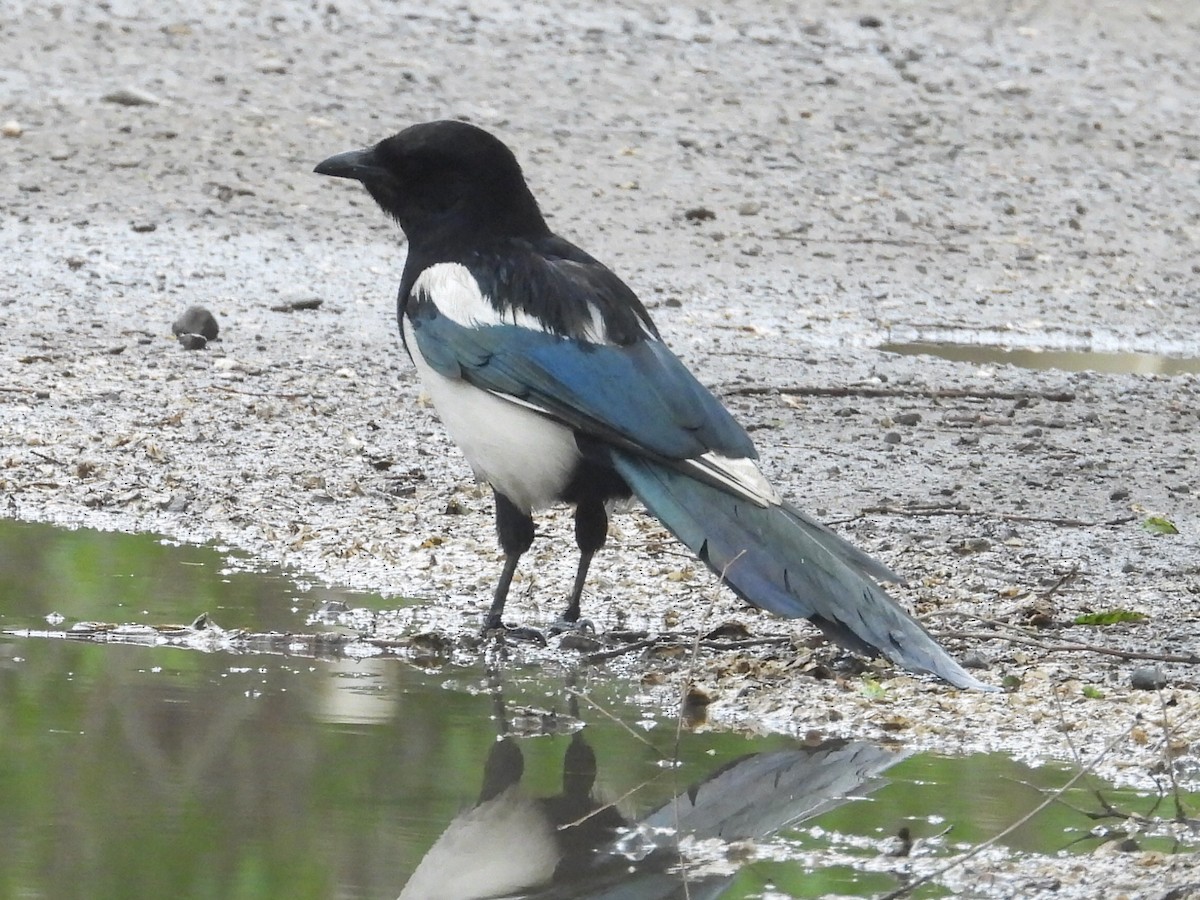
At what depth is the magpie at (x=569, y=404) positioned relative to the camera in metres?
4.08

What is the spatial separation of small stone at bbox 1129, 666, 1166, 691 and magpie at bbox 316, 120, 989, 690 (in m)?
0.31

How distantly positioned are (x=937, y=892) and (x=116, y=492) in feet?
10.2

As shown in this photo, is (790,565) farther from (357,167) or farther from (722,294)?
(722,294)

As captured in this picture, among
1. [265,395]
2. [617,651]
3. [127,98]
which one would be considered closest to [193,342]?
[265,395]

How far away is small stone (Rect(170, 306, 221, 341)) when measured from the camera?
23.9 feet

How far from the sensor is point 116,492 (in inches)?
218

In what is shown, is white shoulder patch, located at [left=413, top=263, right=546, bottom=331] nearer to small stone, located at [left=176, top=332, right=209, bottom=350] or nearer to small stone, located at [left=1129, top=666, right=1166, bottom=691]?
small stone, located at [left=1129, top=666, right=1166, bottom=691]

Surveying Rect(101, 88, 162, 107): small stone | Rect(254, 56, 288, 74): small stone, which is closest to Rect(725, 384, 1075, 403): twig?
Rect(101, 88, 162, 107): small stone

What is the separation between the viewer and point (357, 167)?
4.91 metres

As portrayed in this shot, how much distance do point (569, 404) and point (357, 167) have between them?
3.02ft

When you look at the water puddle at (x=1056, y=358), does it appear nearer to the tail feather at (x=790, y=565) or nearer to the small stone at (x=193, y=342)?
the small stone at (x=193, y=342)

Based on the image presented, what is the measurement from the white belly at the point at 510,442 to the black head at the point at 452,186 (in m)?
0.33

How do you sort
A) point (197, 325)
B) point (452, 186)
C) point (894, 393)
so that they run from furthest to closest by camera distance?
point (197, 325), point (894, 393), point (452, 186)

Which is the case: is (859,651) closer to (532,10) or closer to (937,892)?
(937,892)
